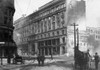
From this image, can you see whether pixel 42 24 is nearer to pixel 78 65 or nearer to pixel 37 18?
pixel 37 18

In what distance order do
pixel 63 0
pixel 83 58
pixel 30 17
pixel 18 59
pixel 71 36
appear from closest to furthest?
pixel 83 58
pixel 30 17
pixel 18 59
pixel 63 0
pixel 71 36

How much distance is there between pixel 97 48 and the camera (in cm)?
2014

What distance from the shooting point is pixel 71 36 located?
26703 mm

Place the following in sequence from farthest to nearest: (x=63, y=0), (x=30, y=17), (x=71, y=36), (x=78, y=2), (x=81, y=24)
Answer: (x=71, y=36)
(x=63, y=0)
(x=81, y=24)
(x=30, y=17)
(x=78, y=2)

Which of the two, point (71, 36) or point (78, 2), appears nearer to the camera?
point (78, 2)

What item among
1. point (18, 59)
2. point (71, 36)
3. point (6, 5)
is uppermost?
point (6, 5)

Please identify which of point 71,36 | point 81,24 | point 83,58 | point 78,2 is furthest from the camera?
point 71,36

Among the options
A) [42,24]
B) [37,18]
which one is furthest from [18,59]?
[37,18]

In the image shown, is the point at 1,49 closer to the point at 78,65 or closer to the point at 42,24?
the point at 42,24

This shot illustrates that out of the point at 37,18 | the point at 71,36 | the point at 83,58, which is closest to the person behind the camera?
the point at 83,58

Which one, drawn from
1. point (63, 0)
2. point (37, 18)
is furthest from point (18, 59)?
point (63, 0)

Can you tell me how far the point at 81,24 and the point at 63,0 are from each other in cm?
428

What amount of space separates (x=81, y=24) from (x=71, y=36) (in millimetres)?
9644

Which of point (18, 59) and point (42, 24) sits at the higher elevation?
point (42, 24)
